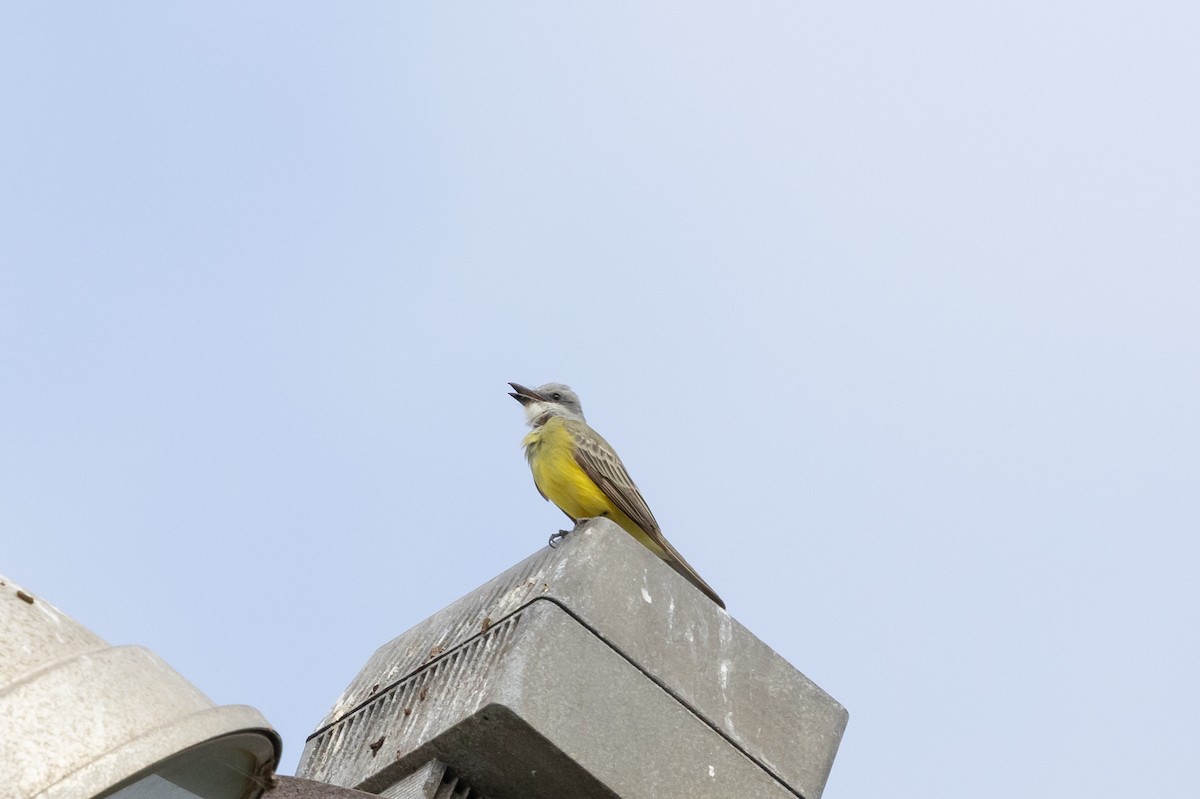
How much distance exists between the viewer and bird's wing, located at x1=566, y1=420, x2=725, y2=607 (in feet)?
28.1

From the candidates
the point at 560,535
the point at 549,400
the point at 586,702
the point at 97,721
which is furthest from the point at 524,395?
the point at 97,721

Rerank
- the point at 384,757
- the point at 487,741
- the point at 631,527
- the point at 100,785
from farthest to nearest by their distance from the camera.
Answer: the point at 631,527, the point at 384,757, the point at 487,741, the point at 100,785

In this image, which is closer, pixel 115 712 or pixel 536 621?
pixel 115 712

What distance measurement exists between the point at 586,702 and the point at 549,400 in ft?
21.9

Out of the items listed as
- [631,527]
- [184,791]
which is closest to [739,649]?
[184,791]

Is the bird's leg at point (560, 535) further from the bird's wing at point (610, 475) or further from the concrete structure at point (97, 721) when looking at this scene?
the concrete structure at point (97, 721)

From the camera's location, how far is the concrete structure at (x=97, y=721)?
5.29 feet

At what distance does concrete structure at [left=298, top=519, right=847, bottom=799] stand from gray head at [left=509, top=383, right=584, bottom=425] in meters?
5.58

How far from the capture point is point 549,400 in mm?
10617

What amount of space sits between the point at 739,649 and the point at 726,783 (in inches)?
16.7

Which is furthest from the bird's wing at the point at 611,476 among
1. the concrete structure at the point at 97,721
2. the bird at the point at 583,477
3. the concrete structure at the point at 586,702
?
the concrete structure at the point at 97,721

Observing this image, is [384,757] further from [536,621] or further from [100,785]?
[100,785]

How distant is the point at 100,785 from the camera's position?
1.62 meters

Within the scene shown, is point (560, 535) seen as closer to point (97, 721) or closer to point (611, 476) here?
point (611, 476)
